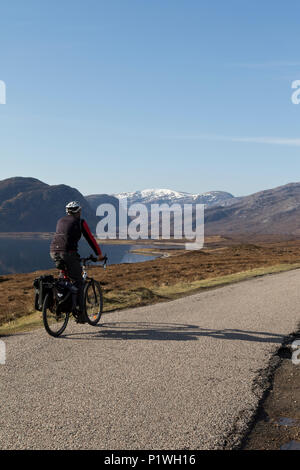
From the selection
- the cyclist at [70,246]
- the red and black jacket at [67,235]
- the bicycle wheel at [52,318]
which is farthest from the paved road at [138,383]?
the red and black jacket at [67,235]

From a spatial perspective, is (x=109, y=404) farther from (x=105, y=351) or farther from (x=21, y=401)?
(x=105, y=351)

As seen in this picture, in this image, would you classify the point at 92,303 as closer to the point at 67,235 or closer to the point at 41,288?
the point at 41,288

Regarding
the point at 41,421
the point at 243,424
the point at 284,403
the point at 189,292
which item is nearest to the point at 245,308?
the point at 189,292

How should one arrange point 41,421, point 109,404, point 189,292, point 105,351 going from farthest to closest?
point 189,292 < point 105,351 < point 109,404 < point 41,421

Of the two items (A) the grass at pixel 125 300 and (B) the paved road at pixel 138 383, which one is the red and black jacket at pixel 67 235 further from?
(A) the grass at pixel 125 300

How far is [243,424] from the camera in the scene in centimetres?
520

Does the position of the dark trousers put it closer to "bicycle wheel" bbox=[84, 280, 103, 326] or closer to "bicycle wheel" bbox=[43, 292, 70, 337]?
"bicycle wheel" bbox=[84, 280, 103, 326]

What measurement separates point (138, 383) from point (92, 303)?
14.1ft

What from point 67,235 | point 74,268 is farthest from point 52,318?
point 67,235

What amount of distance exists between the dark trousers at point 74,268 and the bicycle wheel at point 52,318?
570mm

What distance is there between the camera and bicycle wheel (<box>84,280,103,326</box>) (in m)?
10.2

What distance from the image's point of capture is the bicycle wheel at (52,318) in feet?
29.5
